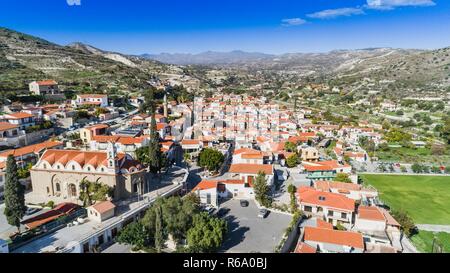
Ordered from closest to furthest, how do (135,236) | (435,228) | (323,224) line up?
(135,236) < (323,224) < (435,228)

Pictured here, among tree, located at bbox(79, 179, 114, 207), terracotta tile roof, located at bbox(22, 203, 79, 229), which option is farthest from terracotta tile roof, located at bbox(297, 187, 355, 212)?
terracotta tile roof, located at bbox(22, 203, 79, 229)

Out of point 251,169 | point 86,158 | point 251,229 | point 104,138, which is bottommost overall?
point 251,229

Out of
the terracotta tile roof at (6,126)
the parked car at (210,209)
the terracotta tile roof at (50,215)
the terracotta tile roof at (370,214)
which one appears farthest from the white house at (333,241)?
the terracotta tile roof at (6,126)

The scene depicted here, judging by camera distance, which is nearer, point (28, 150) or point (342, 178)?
point (28, 150)

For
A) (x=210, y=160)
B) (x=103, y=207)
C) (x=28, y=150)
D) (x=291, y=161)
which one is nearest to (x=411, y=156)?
(x=291, y=161)

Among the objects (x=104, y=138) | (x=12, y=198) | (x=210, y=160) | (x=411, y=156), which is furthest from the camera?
(x=411, y=156)

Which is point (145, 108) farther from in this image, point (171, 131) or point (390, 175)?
point (390, 175)

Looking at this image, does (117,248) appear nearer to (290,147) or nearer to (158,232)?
(158,232)

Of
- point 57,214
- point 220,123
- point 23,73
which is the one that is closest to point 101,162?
point 57,214

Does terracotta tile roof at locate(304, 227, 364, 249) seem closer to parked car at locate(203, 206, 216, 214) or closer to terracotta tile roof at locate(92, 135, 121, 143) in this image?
parked car at locate(203, 206, 216, 214)
